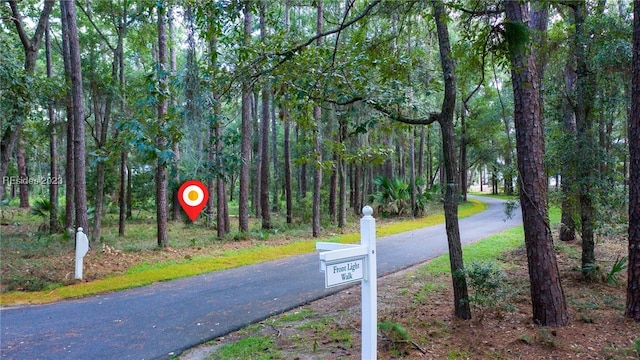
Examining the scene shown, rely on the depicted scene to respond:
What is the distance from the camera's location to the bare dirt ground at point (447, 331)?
394cm

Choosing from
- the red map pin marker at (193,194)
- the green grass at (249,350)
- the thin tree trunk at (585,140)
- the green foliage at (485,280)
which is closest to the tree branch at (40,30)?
the red map pin marker at (193,194)

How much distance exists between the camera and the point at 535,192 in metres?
4.48

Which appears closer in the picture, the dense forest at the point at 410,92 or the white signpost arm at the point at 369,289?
the white signpost arm at the point at 369,289

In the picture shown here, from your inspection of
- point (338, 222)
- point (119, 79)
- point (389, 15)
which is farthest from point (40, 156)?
point (389, 15)

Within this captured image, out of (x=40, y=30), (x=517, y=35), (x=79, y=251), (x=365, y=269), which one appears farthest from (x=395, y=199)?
(x=365, y=269)

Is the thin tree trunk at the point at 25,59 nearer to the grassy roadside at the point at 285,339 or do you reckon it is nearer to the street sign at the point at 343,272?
the grassy roadside at the point at 285,339

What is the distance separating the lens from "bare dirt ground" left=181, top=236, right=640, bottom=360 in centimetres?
394

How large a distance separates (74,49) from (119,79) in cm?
442

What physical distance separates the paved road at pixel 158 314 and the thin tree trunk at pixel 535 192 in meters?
3.16

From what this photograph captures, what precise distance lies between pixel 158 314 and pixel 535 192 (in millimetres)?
4953

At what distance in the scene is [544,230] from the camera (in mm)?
4488

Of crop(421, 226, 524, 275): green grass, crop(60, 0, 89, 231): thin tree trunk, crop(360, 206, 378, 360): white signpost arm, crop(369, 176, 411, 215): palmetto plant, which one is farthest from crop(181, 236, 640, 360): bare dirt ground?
crop(369, 176, 411, 215): palmetto plant

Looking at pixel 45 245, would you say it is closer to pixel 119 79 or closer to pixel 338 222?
pixel 119 79

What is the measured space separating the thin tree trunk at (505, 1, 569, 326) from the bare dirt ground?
261 millimetres
